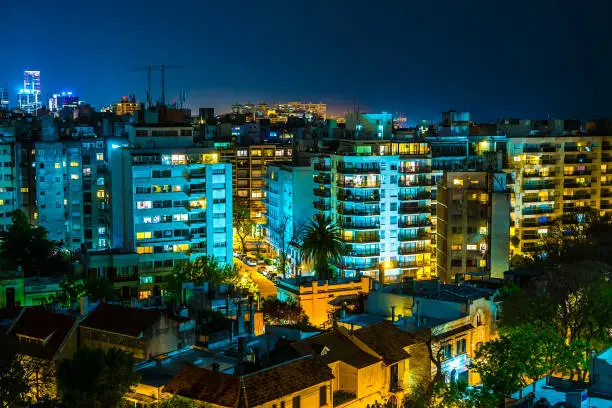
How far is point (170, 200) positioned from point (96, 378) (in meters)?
42.2

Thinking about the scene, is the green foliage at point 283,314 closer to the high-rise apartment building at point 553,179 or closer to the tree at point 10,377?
the tree at point 10,377

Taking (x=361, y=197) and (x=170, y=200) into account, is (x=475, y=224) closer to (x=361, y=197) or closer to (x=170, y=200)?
(x=361, y=197)

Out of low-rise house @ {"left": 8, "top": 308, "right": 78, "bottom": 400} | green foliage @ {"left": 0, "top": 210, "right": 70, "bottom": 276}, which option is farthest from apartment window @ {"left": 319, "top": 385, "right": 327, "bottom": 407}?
green foliage @ {"left": 0, "top": 210, "right": 70, "bottom": 276}

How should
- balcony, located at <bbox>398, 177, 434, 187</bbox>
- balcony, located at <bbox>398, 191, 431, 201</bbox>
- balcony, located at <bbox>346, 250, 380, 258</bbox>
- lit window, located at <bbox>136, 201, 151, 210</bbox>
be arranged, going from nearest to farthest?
1. lit window, located at <bbox>136, 201, 151, 210</bbox>
2. balcony, located at <bbox>346, 250, 380, 258</bbox>
3. balcony, located at <bbox>398, 177, 434, 187</bbox>
4. balcony, located at <bbox>398, 191, 431, 201</bbox>

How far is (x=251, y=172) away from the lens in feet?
348

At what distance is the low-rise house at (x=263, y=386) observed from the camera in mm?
31000

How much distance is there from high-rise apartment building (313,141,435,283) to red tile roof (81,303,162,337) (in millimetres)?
37578

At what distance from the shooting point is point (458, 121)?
92.0 m

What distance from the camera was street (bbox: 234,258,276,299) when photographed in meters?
73.3

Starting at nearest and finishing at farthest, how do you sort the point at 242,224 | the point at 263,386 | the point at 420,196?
the point at 263,386
the point at 420,196
the point at 242,224

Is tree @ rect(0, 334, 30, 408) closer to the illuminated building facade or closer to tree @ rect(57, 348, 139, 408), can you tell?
tree @ rect(57, 348, 139, 408)

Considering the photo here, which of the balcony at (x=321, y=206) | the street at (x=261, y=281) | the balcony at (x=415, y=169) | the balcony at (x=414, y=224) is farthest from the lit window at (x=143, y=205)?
the balcony at (x=415, y=169)

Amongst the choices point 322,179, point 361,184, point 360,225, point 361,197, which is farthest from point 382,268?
point 322,179

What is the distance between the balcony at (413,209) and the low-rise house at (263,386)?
45208mm
